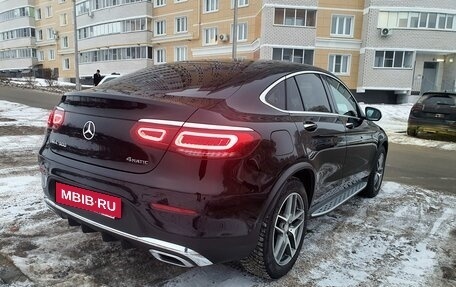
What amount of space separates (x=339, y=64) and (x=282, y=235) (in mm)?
27228

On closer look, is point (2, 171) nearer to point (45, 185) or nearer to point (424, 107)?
point (45, 185)

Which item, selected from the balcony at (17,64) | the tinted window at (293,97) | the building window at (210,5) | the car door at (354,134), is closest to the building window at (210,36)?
the building window at (210,5)

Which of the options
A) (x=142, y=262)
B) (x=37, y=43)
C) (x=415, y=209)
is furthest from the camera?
(x=37, y=43)

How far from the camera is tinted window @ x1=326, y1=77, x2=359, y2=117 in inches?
158

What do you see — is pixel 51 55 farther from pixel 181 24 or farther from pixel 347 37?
pixel 347 37

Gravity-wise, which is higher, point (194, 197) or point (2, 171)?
point (194, 197)

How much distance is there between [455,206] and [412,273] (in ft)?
7.70

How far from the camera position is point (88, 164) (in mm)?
2615

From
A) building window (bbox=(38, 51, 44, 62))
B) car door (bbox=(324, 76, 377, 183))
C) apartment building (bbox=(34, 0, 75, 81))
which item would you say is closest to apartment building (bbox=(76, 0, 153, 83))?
apartment building (bbox=(34, 0, 75, 81))

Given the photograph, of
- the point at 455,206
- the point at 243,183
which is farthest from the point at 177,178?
the point at 455,206

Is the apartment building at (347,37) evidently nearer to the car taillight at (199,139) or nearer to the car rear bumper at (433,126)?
the car rear bumper at (433,126)

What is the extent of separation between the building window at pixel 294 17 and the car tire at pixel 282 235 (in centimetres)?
2482

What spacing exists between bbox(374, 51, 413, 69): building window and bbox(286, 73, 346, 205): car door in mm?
25631

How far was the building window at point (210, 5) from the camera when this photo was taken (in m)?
32.4
